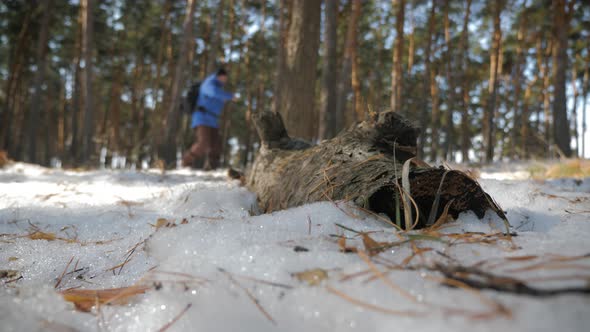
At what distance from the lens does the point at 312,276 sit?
59cm

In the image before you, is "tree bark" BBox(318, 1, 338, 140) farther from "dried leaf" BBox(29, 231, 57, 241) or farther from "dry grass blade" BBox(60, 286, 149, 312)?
"dry grass blade" BBox(60, 286, 149, 312)

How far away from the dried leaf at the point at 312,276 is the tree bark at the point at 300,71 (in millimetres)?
3275

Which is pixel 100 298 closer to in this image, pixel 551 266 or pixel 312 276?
pixel 312 276

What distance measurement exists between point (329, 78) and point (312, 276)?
4.79 metres

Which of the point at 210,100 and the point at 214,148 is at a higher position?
the point at 210,100

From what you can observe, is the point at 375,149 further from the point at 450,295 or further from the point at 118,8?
the point at 118,8

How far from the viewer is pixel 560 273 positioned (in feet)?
1.58

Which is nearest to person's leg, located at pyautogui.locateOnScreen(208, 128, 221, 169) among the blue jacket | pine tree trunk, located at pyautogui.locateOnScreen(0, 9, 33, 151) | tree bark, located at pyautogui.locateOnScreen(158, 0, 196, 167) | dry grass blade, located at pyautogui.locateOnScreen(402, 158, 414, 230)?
the blue jacket

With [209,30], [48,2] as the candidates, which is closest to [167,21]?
[209,30]

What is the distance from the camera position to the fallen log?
41.3 inches

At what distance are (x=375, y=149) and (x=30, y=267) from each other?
4.35 feet

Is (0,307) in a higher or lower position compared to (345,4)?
lower

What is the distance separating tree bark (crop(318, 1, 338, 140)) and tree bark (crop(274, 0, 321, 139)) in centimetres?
100

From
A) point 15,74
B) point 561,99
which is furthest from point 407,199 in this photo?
point 15,74
